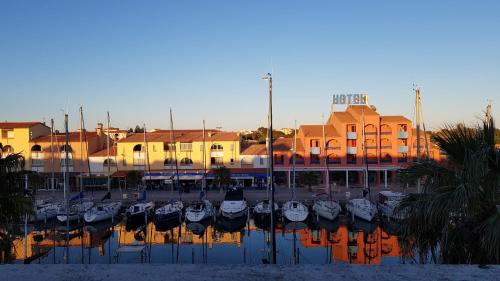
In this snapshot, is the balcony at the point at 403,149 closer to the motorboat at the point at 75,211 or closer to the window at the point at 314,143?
the window at the point at 314,143

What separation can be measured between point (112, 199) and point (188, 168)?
46.7 feet

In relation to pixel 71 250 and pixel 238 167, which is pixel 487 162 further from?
pixel 238 167

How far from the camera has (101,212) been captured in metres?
43.8

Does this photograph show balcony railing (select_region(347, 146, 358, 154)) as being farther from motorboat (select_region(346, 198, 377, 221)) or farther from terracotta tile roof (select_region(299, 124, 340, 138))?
motorboat (select_region(346, 198, 377, 221))

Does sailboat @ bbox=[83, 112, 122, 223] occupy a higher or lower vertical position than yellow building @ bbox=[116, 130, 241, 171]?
lower

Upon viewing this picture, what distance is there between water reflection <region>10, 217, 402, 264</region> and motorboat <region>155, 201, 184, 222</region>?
2.28 feet

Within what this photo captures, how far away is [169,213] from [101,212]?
6.94 metres

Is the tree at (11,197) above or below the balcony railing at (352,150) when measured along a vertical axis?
below

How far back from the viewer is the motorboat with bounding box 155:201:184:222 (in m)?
43.2

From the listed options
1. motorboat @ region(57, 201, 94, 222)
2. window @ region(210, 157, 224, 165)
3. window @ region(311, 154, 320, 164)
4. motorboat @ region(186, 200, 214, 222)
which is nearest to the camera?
motorboat @ region(186, 200, 214, 222)

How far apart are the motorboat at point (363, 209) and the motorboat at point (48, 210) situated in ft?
100

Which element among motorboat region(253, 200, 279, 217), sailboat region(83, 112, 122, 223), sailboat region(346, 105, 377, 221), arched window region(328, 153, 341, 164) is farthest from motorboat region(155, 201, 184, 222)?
arched window region(328, 153, 341, 164)

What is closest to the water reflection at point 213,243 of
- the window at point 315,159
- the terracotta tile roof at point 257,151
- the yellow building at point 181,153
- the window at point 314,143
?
the window at point 315,159

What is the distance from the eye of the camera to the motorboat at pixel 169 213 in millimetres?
43188
